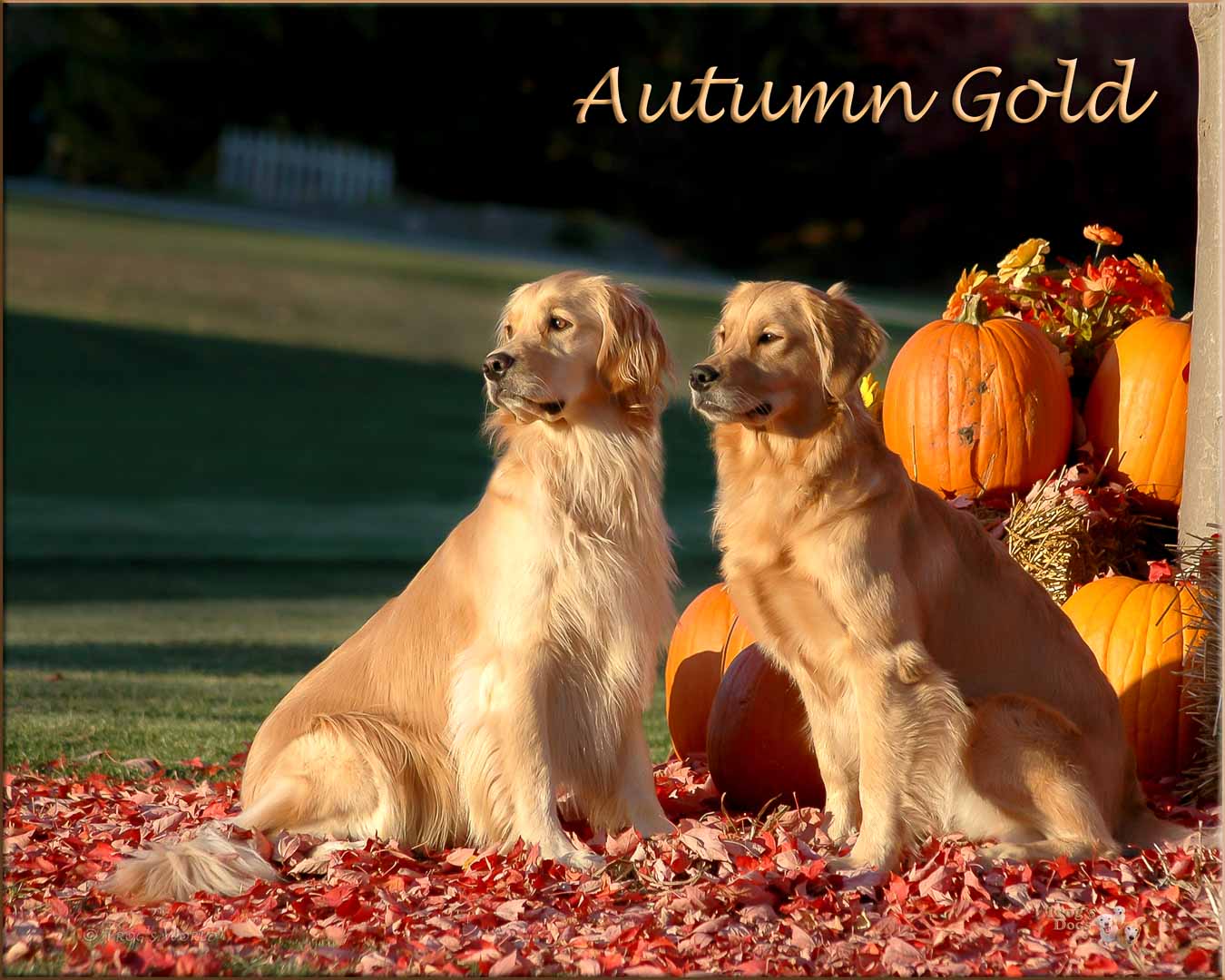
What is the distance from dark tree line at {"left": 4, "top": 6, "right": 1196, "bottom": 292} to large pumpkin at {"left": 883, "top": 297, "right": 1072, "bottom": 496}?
21519 millimetres

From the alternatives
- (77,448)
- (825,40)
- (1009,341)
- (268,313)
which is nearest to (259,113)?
(268,313)

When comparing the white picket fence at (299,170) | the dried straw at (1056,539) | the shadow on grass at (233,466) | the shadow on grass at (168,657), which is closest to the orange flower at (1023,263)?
the dried straw at (1056,539)

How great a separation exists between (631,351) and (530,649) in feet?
3.03

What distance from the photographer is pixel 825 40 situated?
89.3 ft

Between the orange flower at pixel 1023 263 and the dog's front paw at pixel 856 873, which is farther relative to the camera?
the orange flower at pixel 1023 263

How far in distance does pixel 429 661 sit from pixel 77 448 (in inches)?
608

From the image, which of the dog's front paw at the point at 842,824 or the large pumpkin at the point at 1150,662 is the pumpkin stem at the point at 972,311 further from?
the dog's front paw at the point at 842,824

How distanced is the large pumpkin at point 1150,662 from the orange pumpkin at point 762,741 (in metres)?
1.13

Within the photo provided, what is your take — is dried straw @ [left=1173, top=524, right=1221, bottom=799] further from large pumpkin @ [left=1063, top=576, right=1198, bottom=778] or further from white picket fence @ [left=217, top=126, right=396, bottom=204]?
white picket fence @ [left=217, top=126, right=396, bottom=204]

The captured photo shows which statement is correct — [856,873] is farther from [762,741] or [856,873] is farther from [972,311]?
[972,311]

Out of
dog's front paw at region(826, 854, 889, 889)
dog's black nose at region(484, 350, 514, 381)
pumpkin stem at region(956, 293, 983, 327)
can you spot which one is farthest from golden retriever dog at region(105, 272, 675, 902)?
pumpkin stem at region(956, 293, 983, 327)

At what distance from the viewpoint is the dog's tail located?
3.85 meters

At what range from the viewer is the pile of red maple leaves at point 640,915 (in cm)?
347

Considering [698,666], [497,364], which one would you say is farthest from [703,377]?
[698,666]
